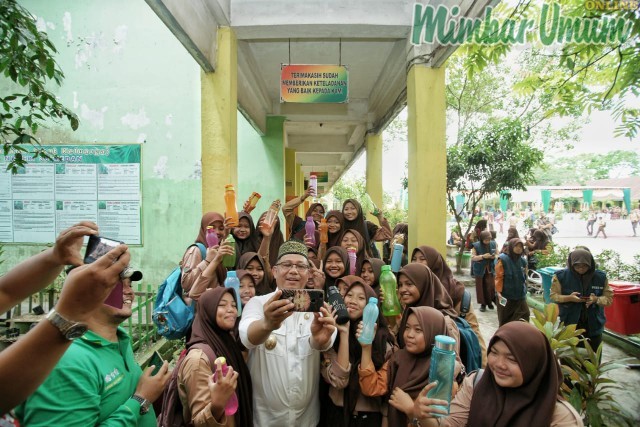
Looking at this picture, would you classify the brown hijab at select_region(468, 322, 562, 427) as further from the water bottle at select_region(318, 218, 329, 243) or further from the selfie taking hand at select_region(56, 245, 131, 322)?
the water bottle at select_region(318, 218, 329, 243)

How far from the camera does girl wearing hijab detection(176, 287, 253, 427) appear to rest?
1.63m

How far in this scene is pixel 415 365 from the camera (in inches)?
81.4

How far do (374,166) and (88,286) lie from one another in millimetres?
9634

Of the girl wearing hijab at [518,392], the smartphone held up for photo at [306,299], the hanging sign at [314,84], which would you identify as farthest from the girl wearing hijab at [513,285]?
the smartphone held up for photo at [306,299]

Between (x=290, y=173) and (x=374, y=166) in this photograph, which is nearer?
(x=374, y=166)

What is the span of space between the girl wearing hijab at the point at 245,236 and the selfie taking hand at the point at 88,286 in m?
2.90

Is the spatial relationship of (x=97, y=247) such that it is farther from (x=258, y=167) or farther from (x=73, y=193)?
(x=258, y=167)

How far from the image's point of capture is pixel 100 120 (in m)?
7.22

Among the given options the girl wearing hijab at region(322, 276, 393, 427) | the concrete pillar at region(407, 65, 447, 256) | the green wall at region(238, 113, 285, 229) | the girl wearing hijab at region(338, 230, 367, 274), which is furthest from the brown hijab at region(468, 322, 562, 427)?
the green wall at region(238, 113, 285, 229)

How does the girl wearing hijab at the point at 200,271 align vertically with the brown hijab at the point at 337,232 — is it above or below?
below

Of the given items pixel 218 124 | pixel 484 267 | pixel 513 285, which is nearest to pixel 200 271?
pixel 218 124

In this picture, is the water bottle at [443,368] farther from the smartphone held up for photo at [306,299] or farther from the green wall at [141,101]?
the green wall at [141,101]

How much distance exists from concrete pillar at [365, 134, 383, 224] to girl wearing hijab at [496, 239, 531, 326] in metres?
4.95

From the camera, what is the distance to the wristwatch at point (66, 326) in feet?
2.79
